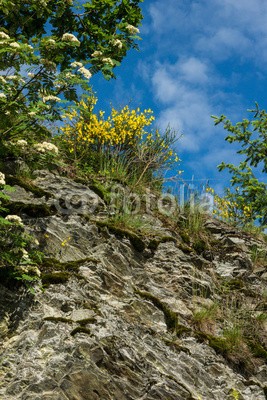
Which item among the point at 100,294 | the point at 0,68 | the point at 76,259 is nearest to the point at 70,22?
the point at 0,68

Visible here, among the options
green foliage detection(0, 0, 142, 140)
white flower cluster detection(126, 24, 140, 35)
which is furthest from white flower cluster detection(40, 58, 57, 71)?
white flower cluster detection(126, 24, 140, 35)

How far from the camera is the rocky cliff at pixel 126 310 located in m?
4.10

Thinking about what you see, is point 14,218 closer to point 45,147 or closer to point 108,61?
point 45,147

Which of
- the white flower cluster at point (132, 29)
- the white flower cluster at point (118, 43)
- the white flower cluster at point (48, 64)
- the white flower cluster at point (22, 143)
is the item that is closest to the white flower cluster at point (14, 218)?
the white flower cluster at point (22, 143)

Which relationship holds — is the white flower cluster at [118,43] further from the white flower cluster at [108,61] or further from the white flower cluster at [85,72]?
the white flower cluster at [85,72]

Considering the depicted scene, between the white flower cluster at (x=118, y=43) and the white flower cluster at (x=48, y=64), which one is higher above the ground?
the white flower cluster at (x=118, y=43)

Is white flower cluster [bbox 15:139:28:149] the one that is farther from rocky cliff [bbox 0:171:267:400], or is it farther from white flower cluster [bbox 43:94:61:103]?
A: rocky cliff [bbox 0:171:267:400]

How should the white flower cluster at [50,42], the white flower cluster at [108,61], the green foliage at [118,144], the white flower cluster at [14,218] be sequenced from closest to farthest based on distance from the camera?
the white flower cluster at [14,218] < the white flower cluster at [50,42] < the white flower cluster at [108,61] < the green foliage at [118,144]

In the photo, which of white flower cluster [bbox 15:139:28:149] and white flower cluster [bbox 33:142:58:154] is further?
white flower cluster [bbox 15:139:28:149]

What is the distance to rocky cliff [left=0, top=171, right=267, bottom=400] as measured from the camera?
4102 mm

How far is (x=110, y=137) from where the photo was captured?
9.77 metres

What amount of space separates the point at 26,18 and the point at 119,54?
1.39m

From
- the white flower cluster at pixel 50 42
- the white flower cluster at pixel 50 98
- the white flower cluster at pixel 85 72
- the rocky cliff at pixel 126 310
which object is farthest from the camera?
the white flower cluster at pixel 85 72

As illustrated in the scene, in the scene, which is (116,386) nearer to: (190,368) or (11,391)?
(11,391)
